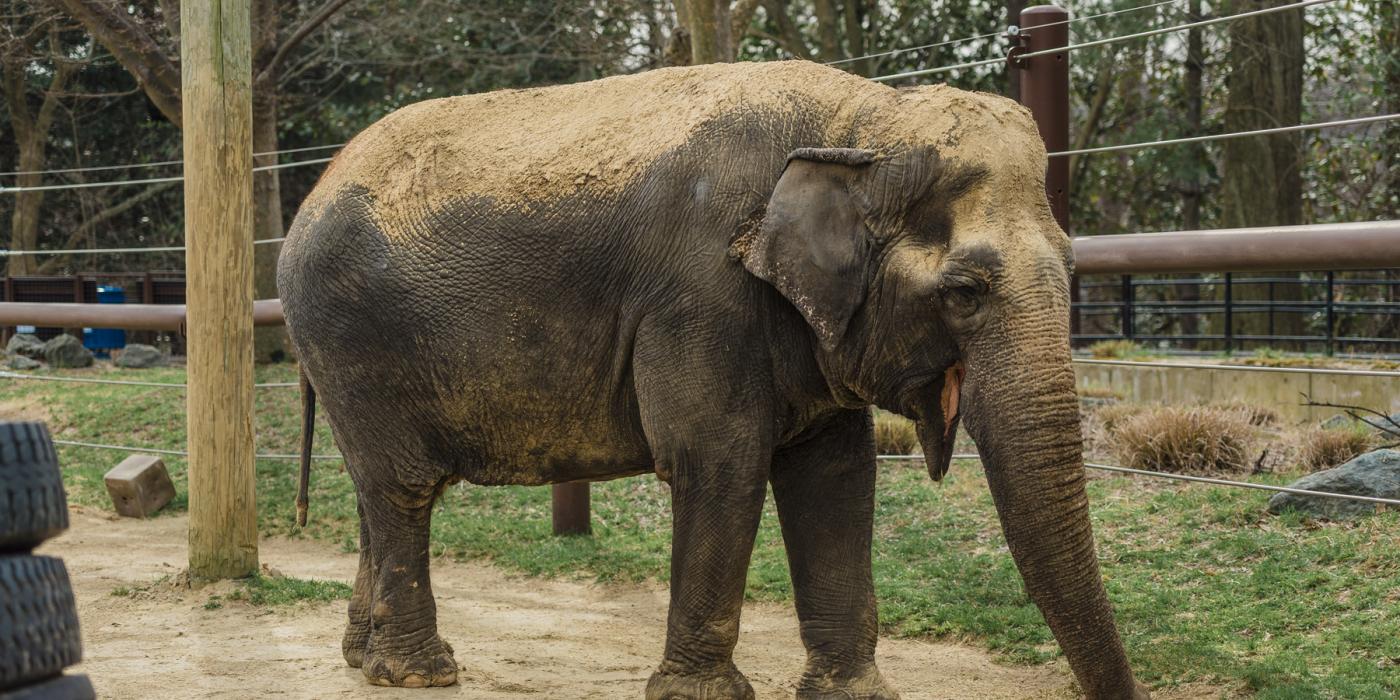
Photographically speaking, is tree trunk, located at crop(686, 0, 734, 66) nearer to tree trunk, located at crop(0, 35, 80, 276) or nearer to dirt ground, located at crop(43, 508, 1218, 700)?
dirt ground, located at crop(43, 508, 1218, 700)

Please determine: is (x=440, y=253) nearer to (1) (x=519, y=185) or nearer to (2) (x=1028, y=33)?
(1) (x=519, y=185)

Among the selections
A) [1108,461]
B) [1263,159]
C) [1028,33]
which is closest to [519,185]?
[1028,33]

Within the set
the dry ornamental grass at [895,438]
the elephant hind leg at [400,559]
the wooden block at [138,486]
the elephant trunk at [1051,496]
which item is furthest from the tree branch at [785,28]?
the elephant trunk at [1051,496]

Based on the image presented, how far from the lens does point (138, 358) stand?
16.0 meters

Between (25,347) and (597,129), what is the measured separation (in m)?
14.0

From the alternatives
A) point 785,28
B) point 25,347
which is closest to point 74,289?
→ point 25,347

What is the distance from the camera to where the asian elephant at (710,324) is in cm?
410

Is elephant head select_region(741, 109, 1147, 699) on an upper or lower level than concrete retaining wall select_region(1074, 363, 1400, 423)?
upper

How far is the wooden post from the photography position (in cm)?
718

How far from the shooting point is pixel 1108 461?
862 cm

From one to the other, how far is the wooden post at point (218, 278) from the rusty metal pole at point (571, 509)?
1.65 meters

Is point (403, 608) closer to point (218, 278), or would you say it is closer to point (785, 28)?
point (218, 278)

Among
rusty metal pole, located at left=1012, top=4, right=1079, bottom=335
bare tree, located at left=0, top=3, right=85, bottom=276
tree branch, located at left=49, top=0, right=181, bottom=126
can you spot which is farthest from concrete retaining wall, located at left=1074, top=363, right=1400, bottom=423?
bare tree, located at left=0, top=3, right=85, bottom=276

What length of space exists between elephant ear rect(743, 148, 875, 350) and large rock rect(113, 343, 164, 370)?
42.3 ft
